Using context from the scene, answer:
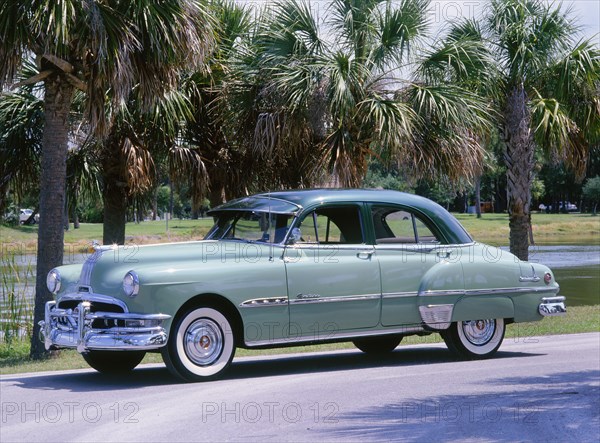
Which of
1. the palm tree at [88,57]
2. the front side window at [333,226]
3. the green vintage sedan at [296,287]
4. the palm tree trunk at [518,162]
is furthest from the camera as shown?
the palm tree trunk at [518,162]

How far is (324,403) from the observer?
27.8ft

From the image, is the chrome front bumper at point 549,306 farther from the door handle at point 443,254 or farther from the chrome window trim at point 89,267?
the chrome window trim at point 89,267

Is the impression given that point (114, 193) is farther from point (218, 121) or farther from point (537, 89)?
point (537, 89)

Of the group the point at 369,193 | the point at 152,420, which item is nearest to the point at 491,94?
the point at 369,193

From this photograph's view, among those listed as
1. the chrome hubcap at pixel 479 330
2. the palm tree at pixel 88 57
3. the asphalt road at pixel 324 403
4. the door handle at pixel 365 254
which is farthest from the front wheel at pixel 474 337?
the palm tree at pixel 88 57

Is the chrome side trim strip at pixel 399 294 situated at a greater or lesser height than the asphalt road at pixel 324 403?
greater

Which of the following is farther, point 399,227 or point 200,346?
point 399,227

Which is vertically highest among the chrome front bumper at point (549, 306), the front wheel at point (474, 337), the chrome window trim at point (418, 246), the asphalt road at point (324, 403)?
the chrome window trim at point (418, 246)

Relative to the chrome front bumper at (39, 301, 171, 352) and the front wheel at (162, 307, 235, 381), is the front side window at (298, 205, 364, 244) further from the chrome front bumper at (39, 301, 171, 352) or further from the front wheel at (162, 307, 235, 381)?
the chrome front bumper at (39, 301, 171, 352)

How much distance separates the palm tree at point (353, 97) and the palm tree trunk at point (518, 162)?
1.87 meters

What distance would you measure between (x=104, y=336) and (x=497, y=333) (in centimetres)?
477

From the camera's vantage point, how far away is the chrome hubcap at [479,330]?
11.5 meters

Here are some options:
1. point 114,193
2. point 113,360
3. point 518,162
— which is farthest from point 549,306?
point 114,193

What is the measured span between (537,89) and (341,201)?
1024cm
